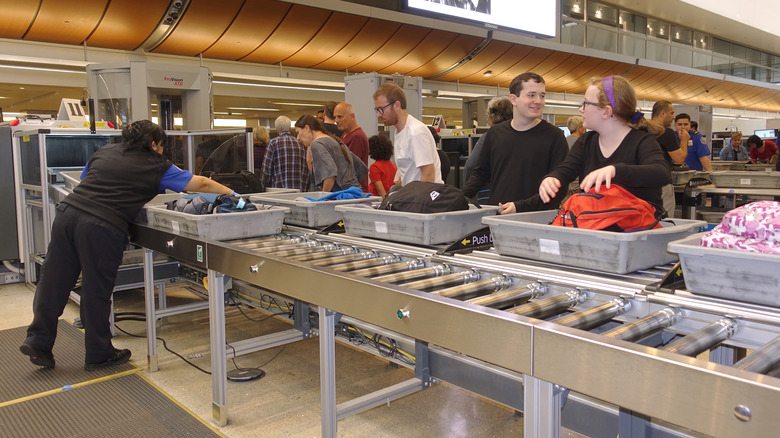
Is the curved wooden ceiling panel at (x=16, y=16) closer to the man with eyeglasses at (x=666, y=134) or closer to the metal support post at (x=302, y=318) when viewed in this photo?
the metal support post at (x=302, y=318)

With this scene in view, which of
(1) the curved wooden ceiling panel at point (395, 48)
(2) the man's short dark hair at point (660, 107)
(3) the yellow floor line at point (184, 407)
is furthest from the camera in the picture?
(1) the curved wooden ceiling panel at point (395, 48)

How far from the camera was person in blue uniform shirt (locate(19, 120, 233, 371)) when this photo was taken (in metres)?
3.02

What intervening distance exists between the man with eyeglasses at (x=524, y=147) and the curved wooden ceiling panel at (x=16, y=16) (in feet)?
26.0

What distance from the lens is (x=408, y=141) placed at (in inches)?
124

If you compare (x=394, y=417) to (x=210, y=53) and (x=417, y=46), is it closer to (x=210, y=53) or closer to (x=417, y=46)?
(x=210, y=53)

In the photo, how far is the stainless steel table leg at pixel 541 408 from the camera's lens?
1.17 metres

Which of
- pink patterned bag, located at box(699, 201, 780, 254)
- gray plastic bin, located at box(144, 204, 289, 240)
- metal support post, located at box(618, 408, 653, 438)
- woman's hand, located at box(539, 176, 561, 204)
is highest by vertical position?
woman's hand, located at box(539, 176, 561, 204)

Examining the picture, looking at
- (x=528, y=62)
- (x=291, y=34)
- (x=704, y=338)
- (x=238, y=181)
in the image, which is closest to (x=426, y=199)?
(x=704, y=338)

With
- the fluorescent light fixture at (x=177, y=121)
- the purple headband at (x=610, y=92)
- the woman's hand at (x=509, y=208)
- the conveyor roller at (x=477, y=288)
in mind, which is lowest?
the conveyor roller at (x=477, y=288)

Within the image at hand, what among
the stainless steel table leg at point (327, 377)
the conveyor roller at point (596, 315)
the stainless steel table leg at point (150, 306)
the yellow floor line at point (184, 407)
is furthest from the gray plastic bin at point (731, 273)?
the stainless steel table leg at point (150, 306)

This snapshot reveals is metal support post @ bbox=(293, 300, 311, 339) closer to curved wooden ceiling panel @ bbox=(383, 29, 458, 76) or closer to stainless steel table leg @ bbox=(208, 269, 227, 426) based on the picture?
stainless steel table leg @ bbox=(208, 269, 227, 426)

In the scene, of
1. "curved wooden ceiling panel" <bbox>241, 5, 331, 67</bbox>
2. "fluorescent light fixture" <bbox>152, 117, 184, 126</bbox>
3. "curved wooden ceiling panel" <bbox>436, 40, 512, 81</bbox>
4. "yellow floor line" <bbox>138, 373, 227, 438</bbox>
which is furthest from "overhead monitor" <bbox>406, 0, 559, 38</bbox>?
"yellow floor line" <bbox>138, 373, 227, 438</bbox>

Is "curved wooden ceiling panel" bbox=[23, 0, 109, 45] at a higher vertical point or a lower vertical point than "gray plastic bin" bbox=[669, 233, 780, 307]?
higher

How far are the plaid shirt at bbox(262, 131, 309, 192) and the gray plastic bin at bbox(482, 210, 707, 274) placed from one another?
335 cm
